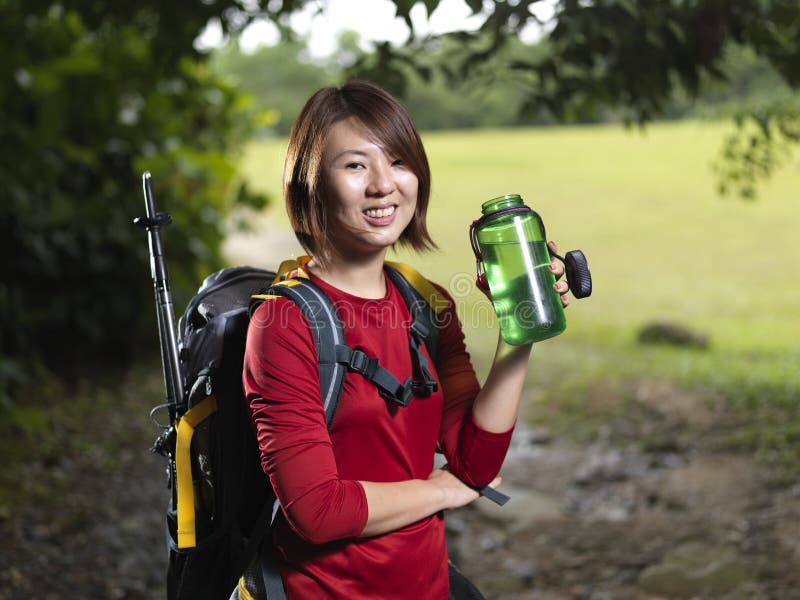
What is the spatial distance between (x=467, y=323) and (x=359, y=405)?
422 centimetres

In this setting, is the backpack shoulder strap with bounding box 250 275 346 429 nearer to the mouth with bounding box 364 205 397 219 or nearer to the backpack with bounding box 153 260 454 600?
the backpack with bounding box 153 260 454 600

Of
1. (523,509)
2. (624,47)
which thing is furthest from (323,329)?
(523,509)

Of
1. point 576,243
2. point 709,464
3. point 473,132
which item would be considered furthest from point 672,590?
point 473,132

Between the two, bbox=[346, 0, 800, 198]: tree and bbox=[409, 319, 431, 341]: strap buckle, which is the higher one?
bbox=[346, 0, 800, 198]: tree

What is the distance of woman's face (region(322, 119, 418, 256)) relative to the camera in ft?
4.42

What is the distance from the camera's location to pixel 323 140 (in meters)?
1.35

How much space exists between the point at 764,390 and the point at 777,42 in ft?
10.0

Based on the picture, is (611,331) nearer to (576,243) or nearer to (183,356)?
(576,243)

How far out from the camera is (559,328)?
1334mm

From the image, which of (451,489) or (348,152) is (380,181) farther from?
(451,489)

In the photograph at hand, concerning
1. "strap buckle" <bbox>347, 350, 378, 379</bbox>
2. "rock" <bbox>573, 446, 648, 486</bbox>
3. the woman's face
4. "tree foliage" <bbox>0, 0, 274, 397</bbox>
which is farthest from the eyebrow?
"rock" <bbox>573, 446, 648, 486</bbox>

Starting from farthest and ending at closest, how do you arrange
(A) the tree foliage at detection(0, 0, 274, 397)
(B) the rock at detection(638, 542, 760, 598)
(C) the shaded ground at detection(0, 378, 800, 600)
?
(A) the tree foliage at detection(0, 0, 274, 397), (C) the shaded ground at detection(0, 378, 800, 600), (B) the rock at detection(638, 542, 760, 598)

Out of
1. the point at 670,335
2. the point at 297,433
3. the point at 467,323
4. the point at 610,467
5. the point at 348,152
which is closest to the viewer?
the point at 297,433

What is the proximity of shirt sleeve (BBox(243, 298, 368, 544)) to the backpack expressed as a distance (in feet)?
0.19
